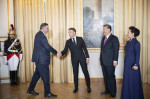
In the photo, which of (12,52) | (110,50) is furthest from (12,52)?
(110,50)

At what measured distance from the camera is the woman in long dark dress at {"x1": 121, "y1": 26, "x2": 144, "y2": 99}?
3.15 meters

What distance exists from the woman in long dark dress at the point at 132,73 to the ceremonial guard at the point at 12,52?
10.3 ft

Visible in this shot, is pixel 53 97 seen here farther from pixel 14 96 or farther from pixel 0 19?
pixel 0 19

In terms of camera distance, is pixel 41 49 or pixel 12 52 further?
pixel 12 52

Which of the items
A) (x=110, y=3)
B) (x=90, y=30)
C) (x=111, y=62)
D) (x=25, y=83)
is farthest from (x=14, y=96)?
(x=110, y=3)

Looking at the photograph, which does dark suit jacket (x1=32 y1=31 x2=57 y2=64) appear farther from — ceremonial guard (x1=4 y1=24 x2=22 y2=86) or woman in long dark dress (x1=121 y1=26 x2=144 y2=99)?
woman in long dark dress (x1=121 y1=26 x2=144 y2=99)

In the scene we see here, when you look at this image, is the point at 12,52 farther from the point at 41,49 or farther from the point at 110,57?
the point at 110,57

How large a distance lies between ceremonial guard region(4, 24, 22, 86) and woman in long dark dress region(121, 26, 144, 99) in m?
3.14

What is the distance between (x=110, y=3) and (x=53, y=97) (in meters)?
3.16

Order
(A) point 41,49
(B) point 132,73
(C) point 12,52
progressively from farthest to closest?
(C) point 12,52
(A) point 41,49
(B) point 132,73

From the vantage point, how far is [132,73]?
125 inches

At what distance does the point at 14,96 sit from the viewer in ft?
12.8

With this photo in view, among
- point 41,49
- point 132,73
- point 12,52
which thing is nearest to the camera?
point 132,73

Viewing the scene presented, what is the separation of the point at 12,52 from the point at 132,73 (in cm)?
335
